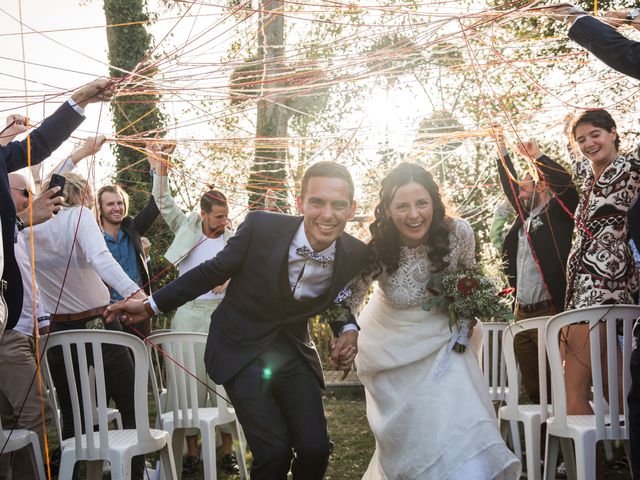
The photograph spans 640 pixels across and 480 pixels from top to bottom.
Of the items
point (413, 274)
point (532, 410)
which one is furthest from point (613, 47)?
point (532, 410)

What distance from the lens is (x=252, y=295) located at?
10.7 feet

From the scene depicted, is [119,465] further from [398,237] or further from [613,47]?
[613,47]

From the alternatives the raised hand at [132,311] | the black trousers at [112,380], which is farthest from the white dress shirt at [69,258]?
the raised hand at [132,311]

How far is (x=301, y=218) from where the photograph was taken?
347 centimetres

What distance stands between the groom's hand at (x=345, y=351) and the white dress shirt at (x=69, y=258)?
1.53m

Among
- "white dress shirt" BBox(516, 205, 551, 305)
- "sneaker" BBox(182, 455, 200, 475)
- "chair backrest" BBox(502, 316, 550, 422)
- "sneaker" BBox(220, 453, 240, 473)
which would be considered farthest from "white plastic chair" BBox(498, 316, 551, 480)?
"sneaker" BBox(182, 455, 200, 475)

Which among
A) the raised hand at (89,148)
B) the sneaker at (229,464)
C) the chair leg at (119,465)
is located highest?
the raised hand at (89,148)

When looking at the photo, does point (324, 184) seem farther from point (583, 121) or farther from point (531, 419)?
point (531, 419)

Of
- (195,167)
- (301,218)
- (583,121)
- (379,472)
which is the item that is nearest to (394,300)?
(301,218)

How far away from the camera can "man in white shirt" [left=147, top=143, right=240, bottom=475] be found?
17.3 ft

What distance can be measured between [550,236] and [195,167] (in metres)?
4.44

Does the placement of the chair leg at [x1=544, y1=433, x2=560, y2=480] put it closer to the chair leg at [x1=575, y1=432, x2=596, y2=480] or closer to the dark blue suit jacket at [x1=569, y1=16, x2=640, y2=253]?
the chair leg at [x1=575, y1=432, x2=596, y2=480]

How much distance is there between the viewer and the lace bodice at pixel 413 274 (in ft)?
11.9

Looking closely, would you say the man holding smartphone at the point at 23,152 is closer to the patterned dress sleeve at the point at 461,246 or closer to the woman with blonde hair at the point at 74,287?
the woman with blonde hair at the point at 74,287
